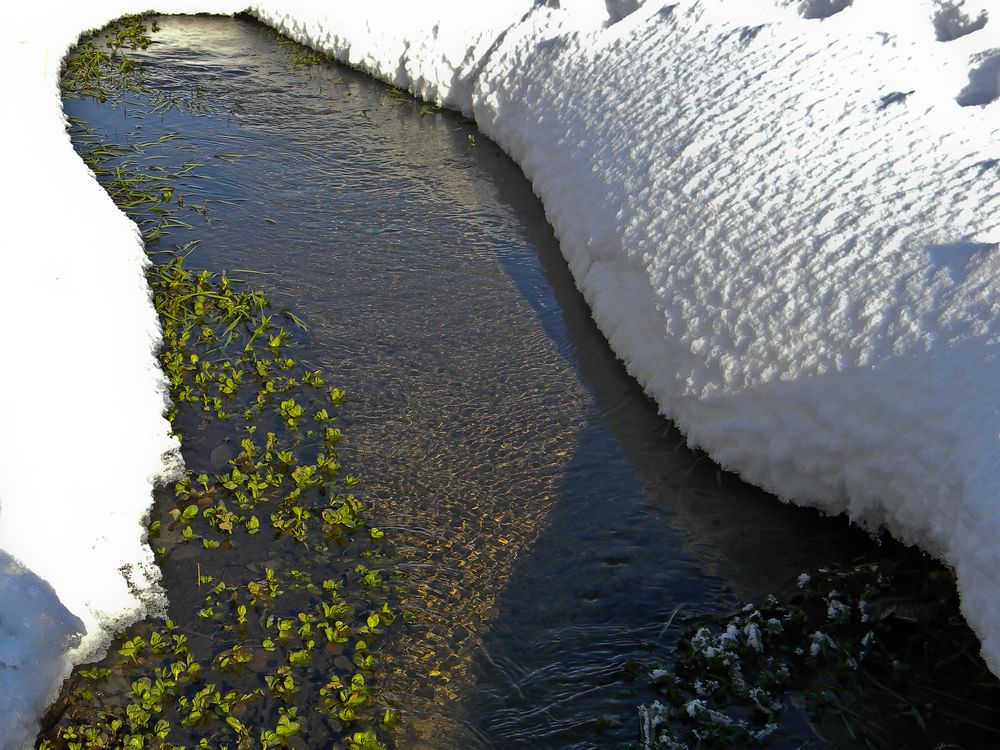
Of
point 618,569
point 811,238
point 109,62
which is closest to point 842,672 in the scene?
point 618,569

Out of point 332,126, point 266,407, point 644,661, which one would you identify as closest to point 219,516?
point 266,407

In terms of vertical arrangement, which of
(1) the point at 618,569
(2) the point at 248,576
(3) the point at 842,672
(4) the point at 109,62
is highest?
(4) the point at 109,62

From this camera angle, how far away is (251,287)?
725 cm

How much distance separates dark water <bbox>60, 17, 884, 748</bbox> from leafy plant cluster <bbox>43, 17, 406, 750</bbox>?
0.59ft

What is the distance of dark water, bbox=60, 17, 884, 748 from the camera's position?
177 inches

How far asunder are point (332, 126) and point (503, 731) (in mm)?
7193

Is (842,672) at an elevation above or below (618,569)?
Result: below

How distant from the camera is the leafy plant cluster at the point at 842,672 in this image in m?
4.11

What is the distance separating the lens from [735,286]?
18.8ft

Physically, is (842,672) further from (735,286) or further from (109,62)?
(109,62)

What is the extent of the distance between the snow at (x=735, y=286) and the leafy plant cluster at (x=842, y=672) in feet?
1.04

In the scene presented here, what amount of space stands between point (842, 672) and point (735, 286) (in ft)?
7.38

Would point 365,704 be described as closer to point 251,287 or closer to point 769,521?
point 769,521

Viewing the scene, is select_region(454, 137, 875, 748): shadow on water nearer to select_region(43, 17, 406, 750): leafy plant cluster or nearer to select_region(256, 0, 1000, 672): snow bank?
select_region(256, 0, 1000, 672): snow bank
